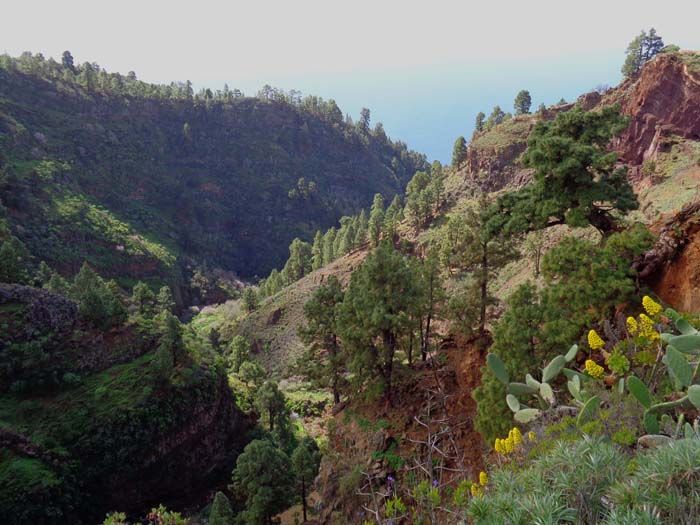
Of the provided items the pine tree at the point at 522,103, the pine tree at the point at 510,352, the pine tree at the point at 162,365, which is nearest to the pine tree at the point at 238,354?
the pine tree at the point at 162,365

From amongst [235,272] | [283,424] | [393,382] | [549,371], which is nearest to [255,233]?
[235,272]

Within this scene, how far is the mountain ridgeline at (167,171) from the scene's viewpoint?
285 ft

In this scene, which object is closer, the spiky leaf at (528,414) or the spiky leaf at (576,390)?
the spiky leaf at (576,390)

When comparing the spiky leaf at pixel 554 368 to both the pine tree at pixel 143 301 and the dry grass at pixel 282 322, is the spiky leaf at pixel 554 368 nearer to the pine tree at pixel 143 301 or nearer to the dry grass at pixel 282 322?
the dry grass at pixel 282 322

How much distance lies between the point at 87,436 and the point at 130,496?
5.67 meters

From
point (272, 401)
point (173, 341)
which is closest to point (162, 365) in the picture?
point (173, 341)

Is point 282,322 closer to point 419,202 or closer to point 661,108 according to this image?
point 419,202

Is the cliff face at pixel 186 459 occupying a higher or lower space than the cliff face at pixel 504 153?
lower

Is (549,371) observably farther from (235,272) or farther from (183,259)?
(235,272)

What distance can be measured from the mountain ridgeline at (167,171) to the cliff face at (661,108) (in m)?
87.6

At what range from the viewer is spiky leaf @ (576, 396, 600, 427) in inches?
294

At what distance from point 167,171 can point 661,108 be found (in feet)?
398

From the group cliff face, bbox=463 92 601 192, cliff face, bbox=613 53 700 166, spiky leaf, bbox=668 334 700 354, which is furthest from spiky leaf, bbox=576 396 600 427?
cliff face, bbox=463 92 601 192

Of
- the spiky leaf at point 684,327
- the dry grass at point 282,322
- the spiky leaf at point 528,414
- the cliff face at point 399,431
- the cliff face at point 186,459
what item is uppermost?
the spiky leaf at point 684,327
